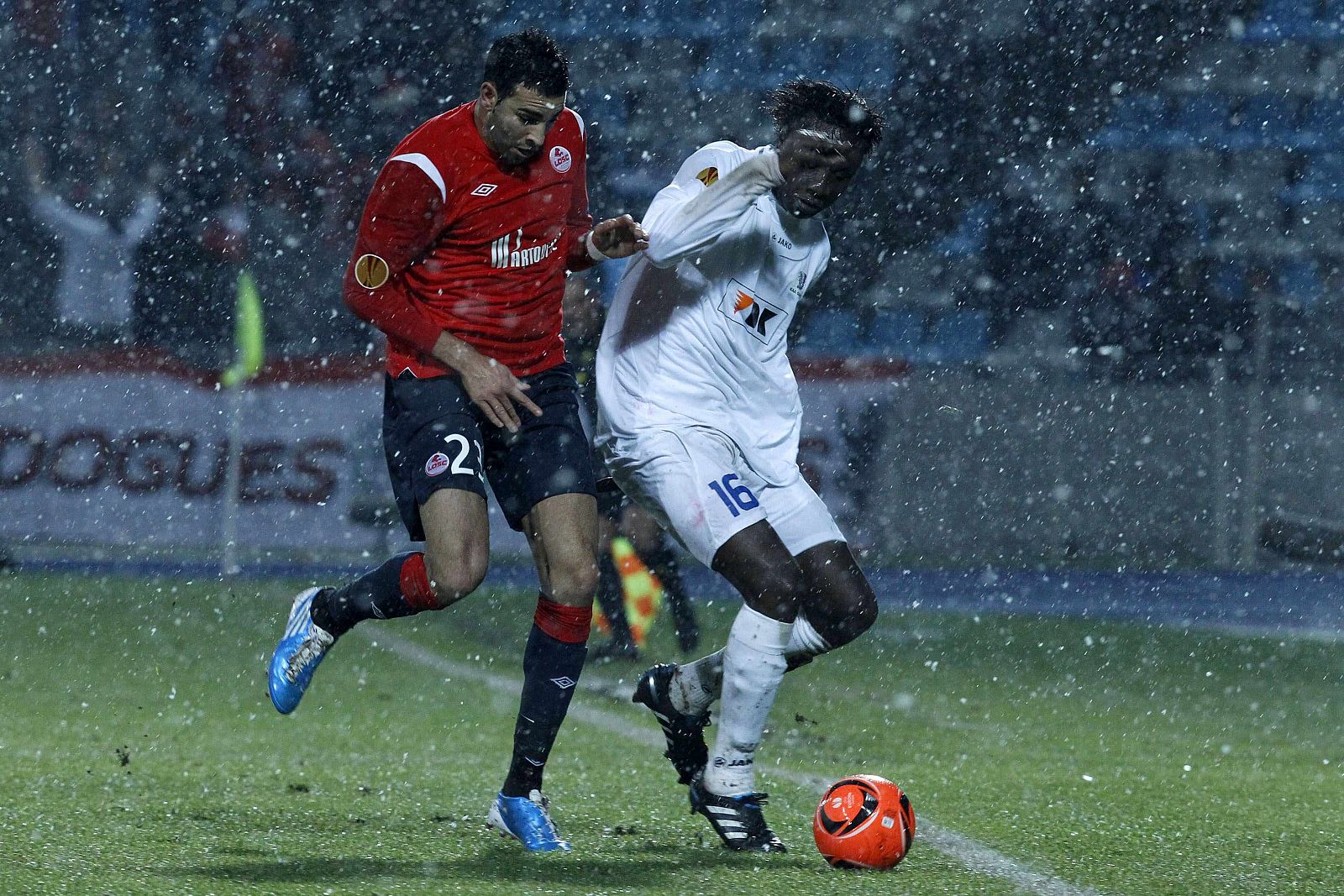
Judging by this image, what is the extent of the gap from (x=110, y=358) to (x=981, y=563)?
707 cm

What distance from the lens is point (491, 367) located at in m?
3.71

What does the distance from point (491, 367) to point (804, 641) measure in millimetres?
1010

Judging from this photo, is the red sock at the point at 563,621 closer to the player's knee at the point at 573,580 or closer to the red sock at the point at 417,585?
the player's knee at the point at 573,580

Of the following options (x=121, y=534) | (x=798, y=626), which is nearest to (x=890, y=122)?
(x=121, y=534)

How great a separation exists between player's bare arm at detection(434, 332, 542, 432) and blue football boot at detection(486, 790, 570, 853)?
84 cm

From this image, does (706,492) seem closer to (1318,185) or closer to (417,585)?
(417,585)

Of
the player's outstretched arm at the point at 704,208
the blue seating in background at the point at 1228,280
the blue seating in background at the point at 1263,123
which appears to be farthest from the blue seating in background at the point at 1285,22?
the player's outstretched arm at the point at 704,208

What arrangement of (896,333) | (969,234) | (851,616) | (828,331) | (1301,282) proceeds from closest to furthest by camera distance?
(851,616) < (828,331) < (1301,282) < (896,333) < (969,234)

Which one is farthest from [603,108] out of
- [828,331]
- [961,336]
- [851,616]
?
[851,616]

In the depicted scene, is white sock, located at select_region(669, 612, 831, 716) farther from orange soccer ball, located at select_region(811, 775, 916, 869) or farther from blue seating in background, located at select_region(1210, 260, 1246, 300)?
blue seating in background, located at select_region(1210, 260, 1246, 300)

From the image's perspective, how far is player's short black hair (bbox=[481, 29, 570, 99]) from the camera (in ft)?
12.0

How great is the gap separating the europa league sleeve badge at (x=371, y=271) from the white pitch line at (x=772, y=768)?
6.06 feet

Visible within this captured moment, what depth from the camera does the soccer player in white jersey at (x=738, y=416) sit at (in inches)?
147

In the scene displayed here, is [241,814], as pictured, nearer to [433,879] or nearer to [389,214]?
[433,879]
